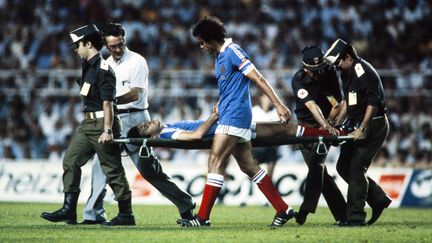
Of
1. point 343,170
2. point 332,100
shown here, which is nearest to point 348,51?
point 332,100

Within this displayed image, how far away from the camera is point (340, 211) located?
1130cm

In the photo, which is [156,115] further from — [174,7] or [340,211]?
[340,211]

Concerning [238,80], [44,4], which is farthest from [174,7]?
[238,80]

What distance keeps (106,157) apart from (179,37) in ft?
38.9

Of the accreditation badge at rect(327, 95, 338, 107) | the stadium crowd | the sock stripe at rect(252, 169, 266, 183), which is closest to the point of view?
the sock stripe at rect(252, 169, 266, 183)

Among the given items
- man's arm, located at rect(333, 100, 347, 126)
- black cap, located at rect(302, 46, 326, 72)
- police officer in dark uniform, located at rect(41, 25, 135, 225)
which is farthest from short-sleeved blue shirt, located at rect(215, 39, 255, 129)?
man's arm, located at rect(333, 100, 347, 126)

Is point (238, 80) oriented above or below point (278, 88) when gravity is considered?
above

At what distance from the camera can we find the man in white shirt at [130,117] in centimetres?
1098

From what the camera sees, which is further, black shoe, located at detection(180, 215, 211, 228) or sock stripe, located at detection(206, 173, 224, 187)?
black shoe, located at detection(180, 215, 211, 228)

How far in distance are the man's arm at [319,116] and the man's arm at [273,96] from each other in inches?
37.6

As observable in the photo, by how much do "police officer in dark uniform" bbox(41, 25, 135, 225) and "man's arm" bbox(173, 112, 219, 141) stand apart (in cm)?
89

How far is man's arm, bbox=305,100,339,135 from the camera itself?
10641 mm

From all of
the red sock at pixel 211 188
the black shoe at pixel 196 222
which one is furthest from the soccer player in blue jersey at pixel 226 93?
the black shoe at pixel 196 222

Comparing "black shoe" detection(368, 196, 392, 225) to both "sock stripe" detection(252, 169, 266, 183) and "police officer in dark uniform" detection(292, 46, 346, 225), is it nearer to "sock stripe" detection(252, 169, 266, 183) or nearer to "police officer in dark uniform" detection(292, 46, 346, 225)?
"police officer in dark uniform" detection(292, 46, 346, 225)
